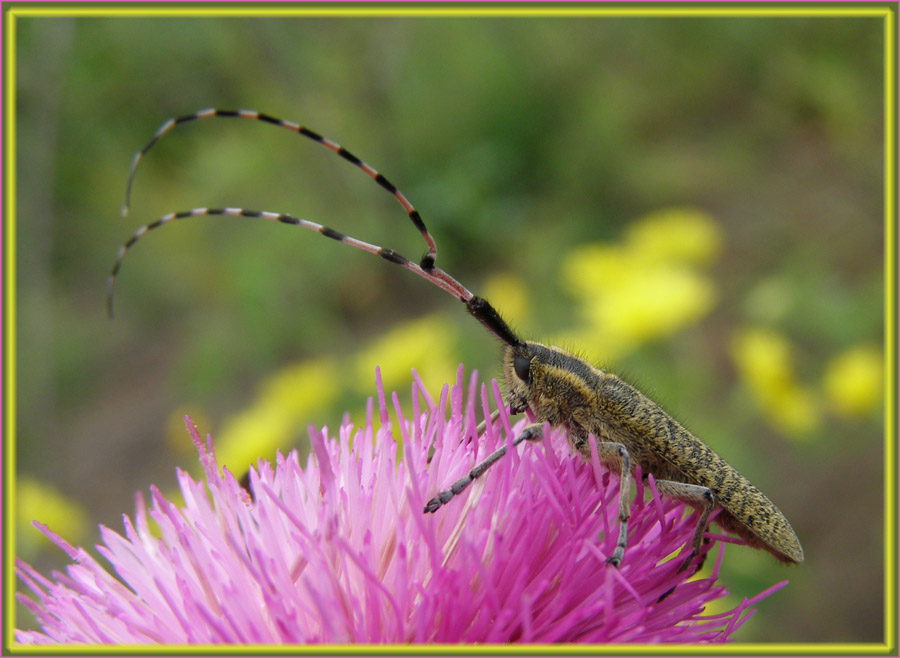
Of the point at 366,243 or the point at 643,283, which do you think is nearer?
the point at 366,243

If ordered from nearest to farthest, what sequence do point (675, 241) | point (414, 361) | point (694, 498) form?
point (694, 498), point (414, 361), point (675, 241)

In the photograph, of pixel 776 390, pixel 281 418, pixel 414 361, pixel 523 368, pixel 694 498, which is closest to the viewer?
pixel 694 498

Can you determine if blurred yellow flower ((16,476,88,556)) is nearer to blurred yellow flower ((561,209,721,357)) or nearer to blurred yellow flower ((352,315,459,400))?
blurred yellow flower ((352,315,459,400))

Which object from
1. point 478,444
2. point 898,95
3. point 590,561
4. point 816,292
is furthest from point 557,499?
point 816,292

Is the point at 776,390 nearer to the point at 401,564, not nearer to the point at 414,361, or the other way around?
the point at 414,361

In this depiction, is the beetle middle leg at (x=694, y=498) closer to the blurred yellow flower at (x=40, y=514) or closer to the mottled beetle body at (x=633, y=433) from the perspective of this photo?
the mottled beetle body at (x=633, y=433)

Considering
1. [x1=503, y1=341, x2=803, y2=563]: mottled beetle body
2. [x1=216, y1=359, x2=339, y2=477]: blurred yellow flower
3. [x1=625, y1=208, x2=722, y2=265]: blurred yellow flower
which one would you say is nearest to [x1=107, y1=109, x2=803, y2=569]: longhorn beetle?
[x1=503, y1=341, x2=803, y2=563]: mottled beetle body

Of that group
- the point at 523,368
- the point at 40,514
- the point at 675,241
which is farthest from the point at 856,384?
the point at 40,514
